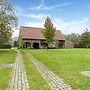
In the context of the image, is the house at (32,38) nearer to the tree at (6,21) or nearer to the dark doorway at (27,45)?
the dark doorway at (27,45)

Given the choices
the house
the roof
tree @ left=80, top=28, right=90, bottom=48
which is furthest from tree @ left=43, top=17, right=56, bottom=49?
tree @ left=80, top=28, right=90, bottom=48

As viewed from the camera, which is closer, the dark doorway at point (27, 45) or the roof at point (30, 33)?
the roof at point (30, 33)

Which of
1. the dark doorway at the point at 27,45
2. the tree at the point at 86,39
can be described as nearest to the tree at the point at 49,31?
the dark doorway at the point at 27,45

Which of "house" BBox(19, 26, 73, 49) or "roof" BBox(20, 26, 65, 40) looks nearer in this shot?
"house" BBox(19, 26, 73, 49)

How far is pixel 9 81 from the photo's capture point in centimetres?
1016

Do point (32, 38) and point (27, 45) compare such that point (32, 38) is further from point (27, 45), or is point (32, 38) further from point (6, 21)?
point (6, 21)

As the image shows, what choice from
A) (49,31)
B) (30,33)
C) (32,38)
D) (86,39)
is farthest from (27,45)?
(86,39)

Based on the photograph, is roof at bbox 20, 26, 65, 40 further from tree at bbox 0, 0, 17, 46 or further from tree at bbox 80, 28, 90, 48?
tree at bbox 0, 0, 17, 46

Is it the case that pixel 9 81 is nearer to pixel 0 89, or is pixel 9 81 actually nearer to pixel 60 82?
pixel 0 89

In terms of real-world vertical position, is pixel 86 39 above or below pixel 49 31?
below

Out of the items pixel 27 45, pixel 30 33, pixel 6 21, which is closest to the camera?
pixel 6 21

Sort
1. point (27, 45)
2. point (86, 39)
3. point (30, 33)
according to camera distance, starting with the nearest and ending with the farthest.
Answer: point (27, 45), point (30, 33), point (86, 39)

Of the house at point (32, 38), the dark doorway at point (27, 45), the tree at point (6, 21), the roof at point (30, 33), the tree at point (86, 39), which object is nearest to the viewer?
the tree at point (6, 21)

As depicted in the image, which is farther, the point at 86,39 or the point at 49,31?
the point at 86,39
